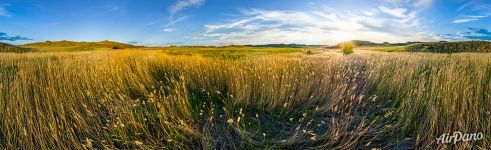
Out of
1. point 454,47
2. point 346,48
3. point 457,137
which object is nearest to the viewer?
point 457,137

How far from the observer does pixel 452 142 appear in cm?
315

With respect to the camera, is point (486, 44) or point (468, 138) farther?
point (486, 44)

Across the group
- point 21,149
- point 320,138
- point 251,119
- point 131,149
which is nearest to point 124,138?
point 131,149

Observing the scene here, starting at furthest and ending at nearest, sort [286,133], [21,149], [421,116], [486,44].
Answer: [486,44]
[421,116]
[286,133]
[21,149]

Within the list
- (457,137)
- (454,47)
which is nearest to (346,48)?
(454,47)

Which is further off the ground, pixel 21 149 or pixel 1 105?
pixel 1 105

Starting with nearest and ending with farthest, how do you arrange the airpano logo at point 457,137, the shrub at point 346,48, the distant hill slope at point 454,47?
1. the airpano logo at point 457,137
2. the shrub at point 346,48
3. the distant hill slope at point 454,47

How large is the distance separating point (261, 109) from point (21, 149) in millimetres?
2387

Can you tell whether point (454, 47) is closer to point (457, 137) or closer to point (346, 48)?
point (346, 48)

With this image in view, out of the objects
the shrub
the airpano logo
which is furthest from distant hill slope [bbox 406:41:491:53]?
the airpano logo

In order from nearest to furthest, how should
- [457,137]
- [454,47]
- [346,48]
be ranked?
[457,137], [346,48], [454,47]

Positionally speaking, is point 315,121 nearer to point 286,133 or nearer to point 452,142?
point 286,133

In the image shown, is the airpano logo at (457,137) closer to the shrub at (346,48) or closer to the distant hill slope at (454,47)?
the shrub at (346,48)

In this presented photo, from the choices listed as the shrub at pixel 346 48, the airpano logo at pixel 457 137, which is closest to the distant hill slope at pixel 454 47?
the shrub at pixel 346 48
